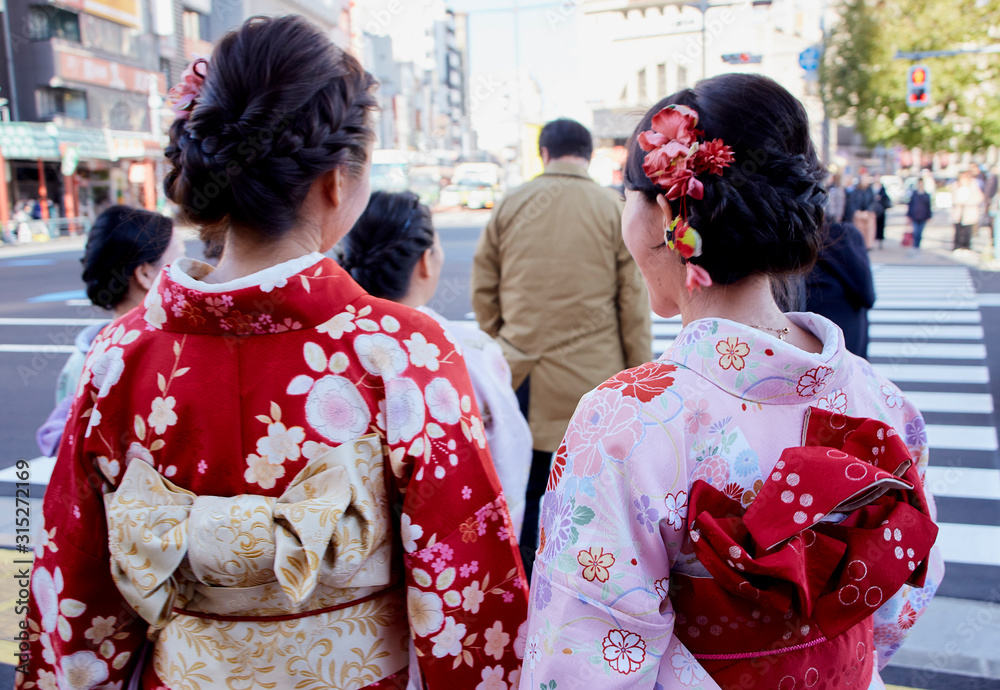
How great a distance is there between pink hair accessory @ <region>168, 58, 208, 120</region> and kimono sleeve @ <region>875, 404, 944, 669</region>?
1290 mm

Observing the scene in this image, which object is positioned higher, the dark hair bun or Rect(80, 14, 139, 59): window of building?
Rect(80, 14, 139, 59): window of building

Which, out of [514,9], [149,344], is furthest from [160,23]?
[149,344]

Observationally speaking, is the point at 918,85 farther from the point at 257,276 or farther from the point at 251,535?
the point at 251,535

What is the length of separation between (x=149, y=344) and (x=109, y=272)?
1.45 metres

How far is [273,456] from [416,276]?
1153 millimetres

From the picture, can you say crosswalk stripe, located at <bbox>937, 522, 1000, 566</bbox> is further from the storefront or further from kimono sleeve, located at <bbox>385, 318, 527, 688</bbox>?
the storefront

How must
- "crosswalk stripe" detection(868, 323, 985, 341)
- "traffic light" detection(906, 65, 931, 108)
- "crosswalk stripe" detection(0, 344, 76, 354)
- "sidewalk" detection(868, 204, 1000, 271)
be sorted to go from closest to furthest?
"crosswalk stripe" detection(0, 344, 76, 354)
"crosswalk stripe" detection(868, 323, 985, 341)
"sidewalk" detection(868, 204, 1000, 271)
"traffic light" detection(906, 65, 931, 108)

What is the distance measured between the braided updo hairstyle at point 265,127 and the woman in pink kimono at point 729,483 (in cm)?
50

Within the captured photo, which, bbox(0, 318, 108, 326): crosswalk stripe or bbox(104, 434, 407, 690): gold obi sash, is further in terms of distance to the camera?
bbox(0, 318, 108, 326): crosswalk stripe

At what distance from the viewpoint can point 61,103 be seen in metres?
25.0

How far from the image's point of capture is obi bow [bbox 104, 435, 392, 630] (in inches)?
45.6

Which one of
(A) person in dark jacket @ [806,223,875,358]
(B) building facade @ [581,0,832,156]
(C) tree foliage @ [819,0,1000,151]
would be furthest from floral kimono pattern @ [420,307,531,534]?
(B) building facade @ [581,0,832,156]

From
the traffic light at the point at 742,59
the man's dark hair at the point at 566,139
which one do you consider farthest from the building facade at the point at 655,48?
the man's dark hair at the point at 566,139

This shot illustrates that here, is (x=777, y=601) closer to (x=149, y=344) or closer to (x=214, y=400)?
(x=214, y=400)
